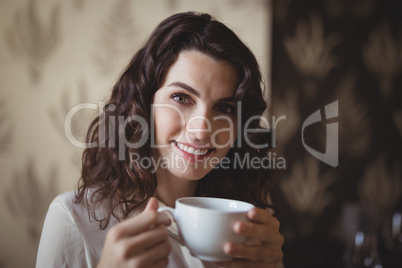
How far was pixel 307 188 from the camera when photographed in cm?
176

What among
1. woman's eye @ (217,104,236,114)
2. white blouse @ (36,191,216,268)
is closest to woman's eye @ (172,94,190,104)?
woman's eye @ (217,104,236,114)

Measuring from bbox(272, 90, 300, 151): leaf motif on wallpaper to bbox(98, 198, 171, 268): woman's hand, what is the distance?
49.2 inches

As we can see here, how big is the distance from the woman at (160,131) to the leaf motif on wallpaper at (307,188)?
2.74 feet

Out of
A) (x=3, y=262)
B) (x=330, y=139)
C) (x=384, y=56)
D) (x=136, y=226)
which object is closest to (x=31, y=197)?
(x=3, y=262)

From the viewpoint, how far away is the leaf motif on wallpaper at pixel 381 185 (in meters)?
1.90

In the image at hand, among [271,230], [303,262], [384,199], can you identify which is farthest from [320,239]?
[271,230]

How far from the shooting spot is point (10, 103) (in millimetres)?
1313

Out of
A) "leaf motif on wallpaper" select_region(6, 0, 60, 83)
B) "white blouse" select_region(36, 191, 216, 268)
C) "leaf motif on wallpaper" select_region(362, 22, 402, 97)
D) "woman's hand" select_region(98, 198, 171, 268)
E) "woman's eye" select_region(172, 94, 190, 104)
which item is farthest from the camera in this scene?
"leaf motif on wallpaper" select_region(362, 22, 402, 97)

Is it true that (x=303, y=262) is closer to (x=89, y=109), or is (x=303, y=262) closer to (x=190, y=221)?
(x=190, y=221)

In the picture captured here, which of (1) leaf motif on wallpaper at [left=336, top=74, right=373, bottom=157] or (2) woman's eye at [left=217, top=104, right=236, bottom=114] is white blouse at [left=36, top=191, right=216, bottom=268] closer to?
(2) woman's eye at [left=217, top=104, right=236, bottom=114]

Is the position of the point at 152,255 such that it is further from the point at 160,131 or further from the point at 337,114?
the point at 337,114

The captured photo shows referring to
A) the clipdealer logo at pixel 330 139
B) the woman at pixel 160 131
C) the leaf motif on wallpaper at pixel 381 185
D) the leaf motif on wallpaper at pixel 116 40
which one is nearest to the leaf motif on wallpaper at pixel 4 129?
the leaf motif on wallpaper at pixel 116 40

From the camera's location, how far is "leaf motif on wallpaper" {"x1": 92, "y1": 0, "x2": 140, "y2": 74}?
1.39 metres

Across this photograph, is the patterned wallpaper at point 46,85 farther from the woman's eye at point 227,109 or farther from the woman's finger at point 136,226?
the woman's finger at point 136,226
